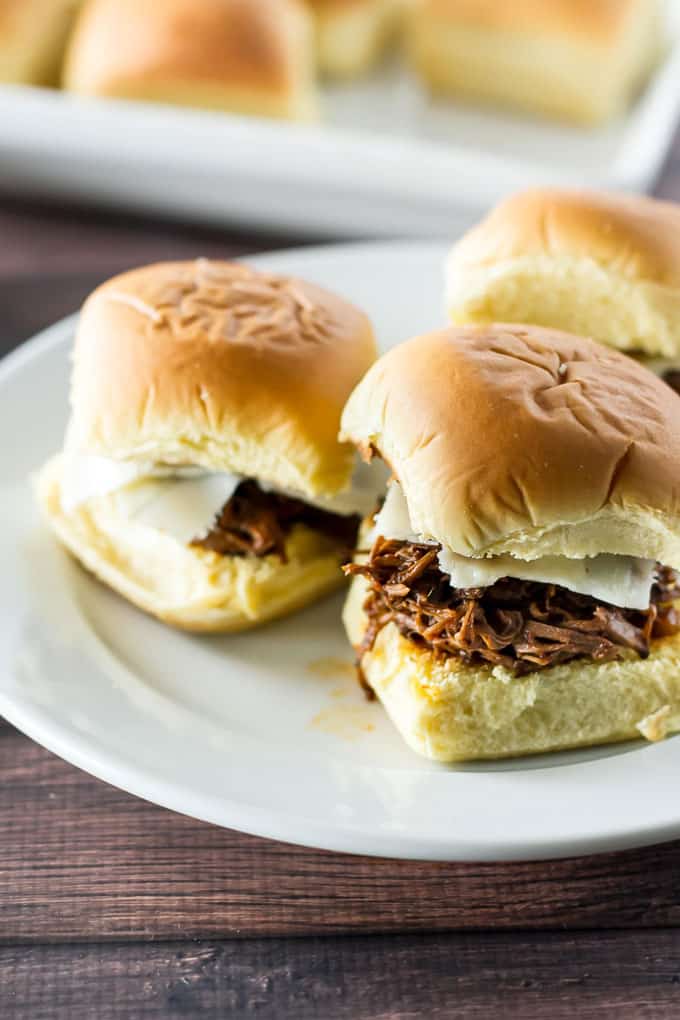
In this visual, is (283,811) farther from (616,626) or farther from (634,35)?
(634,35)

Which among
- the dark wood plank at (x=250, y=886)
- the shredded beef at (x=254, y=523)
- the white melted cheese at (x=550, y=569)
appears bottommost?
the dark wood plank at (x=250, y=886)

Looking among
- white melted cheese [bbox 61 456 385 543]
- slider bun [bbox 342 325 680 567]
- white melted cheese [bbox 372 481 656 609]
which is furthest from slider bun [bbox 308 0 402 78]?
white melted cheese [bbox 372 481 656 609]

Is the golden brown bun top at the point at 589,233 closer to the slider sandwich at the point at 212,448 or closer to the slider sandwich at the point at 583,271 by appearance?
the slider sandwich at the point at 583,271

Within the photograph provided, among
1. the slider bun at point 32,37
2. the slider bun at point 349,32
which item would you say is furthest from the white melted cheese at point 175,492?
the slider bun at point 349,32

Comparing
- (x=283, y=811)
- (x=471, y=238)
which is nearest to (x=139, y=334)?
(x=471, y=238)

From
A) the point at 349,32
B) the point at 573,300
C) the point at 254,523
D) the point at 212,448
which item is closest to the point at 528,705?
the point at 254,523

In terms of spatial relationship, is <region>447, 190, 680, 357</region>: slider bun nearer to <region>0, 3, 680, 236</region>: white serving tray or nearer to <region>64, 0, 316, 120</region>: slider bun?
<region>0, 3, 680, 236</region>: white serving tray

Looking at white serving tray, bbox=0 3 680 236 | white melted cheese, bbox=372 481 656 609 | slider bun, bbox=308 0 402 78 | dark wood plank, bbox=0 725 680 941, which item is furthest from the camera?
slider bun, bbox=308 0 402 78
